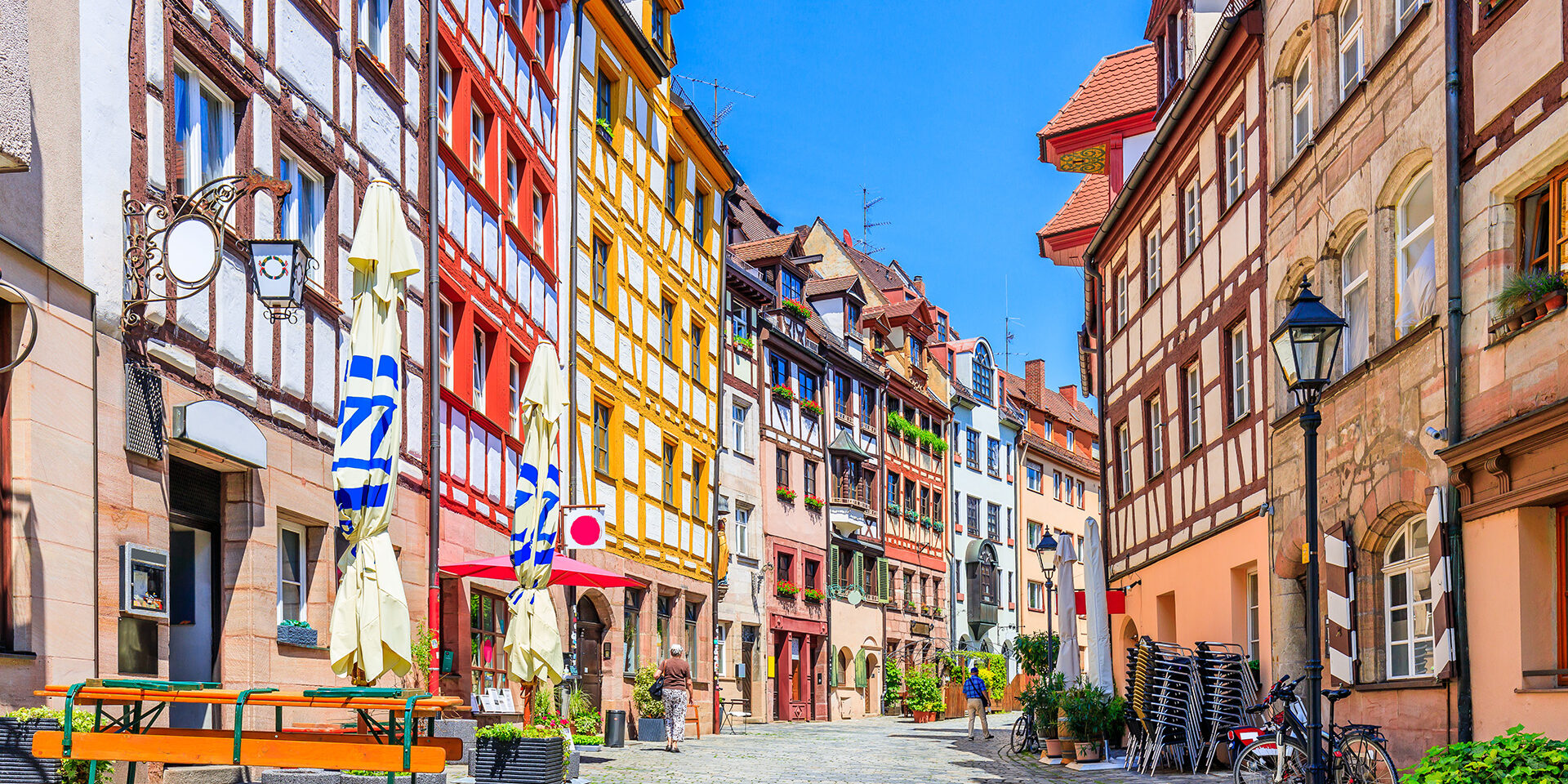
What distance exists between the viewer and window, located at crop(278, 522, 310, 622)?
13664 millimetres

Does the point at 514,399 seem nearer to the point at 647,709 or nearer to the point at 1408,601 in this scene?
the point at 647,709

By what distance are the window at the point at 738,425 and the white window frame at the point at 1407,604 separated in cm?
2331

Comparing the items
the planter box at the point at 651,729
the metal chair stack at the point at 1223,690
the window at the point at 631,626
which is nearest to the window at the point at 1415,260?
the metal chair stack at the point at 1223,690

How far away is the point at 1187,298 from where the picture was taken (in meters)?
20.3

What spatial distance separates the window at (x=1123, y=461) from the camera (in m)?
24.4

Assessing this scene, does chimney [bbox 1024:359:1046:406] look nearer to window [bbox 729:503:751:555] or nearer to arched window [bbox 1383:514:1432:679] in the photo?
window [bbox 729:503:751:555]

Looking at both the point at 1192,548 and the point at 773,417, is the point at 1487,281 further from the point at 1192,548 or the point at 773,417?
the point at 773,417

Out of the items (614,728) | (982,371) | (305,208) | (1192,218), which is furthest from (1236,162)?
(982,371)

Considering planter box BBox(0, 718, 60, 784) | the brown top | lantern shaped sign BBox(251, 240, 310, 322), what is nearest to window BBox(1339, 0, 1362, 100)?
lantern shaped sign BBox(251, 240, 310, 322)

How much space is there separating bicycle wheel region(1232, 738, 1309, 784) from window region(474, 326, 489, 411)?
36.5 feet

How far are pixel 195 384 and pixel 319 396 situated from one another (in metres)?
2.58

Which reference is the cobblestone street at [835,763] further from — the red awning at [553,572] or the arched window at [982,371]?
the arched window at [982,371]

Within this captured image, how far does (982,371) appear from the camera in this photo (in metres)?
57.9

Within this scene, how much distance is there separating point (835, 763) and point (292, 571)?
729 cm
